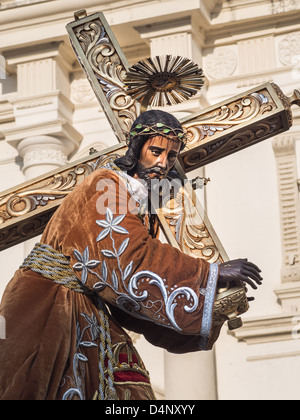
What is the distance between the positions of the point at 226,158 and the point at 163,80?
15.9 feet

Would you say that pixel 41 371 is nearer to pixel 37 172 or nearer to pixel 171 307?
pixel 171 307

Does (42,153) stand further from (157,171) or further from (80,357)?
(80,357)

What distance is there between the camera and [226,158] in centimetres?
900

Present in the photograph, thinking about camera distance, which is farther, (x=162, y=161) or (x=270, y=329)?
(x=270, y=329)

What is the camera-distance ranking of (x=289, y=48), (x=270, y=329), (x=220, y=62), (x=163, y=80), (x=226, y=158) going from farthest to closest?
(x=220, y=62) < (x=289, y=48) < (x=226, y=158) < (x=270, y=329) < (x=163, y=80)

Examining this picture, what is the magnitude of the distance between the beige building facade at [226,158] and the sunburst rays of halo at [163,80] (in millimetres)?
4247

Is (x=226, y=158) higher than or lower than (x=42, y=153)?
lower

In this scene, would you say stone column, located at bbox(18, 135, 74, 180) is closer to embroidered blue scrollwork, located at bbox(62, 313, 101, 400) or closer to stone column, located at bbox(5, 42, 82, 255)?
stone column, located at bbox(5, 42, 82, 255)

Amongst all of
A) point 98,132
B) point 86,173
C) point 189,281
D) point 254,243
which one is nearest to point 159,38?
point 98,132

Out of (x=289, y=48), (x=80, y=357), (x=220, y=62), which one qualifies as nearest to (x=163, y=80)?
(x=80, y=357)

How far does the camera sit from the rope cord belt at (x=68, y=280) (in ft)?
12.1

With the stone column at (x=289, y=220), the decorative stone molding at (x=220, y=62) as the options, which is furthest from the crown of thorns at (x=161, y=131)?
the decorative stone molding at (x=220, y=62)

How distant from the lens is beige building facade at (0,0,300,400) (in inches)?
329
